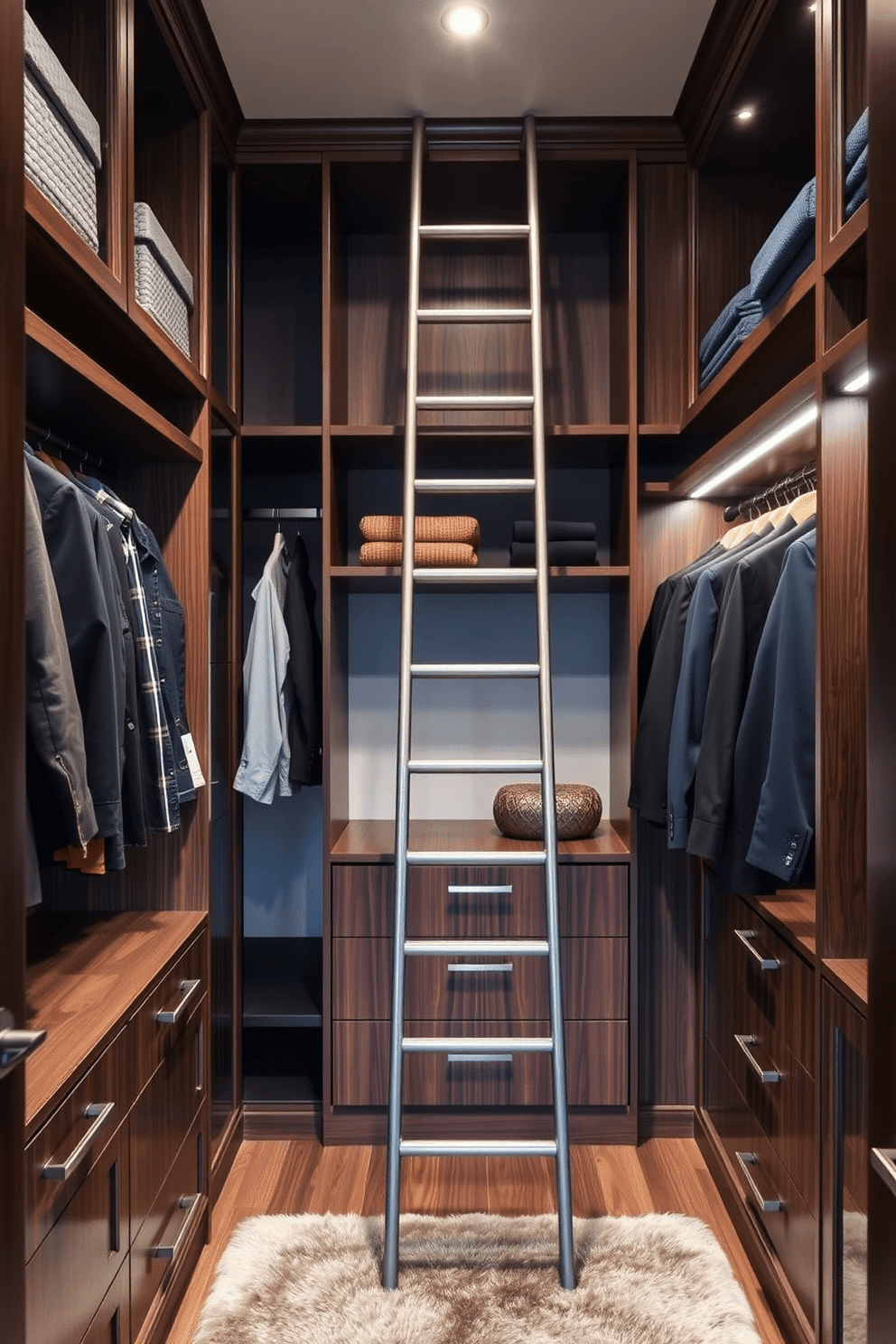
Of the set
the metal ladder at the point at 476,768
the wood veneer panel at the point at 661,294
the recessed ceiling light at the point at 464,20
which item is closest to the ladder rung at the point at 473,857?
the metal ladder at the point at 476,768

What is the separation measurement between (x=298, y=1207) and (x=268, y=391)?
2.15 m

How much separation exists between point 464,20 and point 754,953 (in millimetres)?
2037

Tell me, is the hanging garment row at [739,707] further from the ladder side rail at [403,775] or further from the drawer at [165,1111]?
the drawer at [165,1111]

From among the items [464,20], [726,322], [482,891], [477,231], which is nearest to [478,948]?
[482,891]

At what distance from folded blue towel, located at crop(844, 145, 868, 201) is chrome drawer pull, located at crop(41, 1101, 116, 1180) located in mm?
1766

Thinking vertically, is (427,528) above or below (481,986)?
above

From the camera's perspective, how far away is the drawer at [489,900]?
2.55 m

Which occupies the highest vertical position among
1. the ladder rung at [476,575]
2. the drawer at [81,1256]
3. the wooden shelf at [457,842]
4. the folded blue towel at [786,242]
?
the folded blue towel at [786,242]

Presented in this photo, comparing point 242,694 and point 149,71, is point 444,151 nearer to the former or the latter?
point 149,71

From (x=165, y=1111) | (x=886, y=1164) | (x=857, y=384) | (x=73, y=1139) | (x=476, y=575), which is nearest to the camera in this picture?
(x=886, y=1164)

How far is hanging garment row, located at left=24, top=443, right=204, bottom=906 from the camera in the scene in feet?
4.40

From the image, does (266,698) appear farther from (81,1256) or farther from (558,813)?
(81,1256)

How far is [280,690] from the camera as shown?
8.59ft

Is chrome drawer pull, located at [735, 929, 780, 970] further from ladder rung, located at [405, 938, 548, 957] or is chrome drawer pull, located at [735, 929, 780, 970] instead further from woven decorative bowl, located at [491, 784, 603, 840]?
woven decorative bowl, located at [491, 784, 603, 840]
